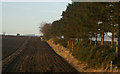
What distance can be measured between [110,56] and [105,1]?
26.2 ft

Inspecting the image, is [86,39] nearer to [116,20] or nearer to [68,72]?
[116,20]

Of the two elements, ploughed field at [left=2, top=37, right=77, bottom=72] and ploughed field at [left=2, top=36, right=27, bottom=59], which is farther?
ploughed field at [left=2, top=36, right=27, bottom=59]

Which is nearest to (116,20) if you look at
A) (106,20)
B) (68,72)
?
(106,20)

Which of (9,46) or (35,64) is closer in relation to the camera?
(35,64)

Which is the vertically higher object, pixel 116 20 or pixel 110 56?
pixel 116 20

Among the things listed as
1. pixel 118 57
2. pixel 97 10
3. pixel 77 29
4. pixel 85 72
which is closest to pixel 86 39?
pixel 77 29

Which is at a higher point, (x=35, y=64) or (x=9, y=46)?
(x=9, y=46)

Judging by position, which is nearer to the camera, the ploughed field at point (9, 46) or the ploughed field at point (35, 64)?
the ploughed field at point (35, 64)

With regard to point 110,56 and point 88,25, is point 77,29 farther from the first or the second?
point 110,56

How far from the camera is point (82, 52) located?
22.1 meters

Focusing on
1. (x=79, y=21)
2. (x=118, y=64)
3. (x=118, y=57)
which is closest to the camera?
(x=118, y=64)

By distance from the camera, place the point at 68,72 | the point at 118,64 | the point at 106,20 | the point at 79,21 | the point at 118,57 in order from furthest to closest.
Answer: the point at 79,21
the point at 106,20
the point at 118,57
the point at 118,64
the point at 68,72

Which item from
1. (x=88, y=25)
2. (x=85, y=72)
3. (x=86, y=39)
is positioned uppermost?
(x=88, y=25)

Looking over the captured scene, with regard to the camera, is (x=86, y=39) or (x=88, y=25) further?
(x=86, y=39)
